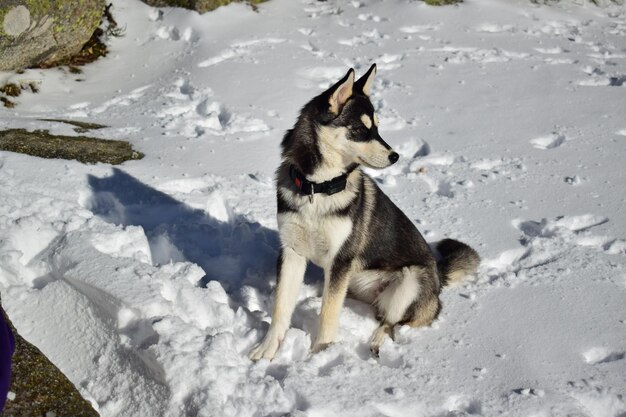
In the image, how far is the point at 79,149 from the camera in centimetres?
567

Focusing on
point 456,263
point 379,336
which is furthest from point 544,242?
point 379,336

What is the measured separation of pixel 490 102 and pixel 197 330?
17.4 feet

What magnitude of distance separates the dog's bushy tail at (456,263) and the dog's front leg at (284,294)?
1.13 meters

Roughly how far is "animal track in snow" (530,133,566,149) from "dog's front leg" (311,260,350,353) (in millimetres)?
3675

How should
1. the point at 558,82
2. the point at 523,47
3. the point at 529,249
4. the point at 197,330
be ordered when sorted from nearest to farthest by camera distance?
the point at 197,330, the point at 529,249, the point at 558,82, the point at 523,47

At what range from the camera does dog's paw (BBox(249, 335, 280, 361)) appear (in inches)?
141

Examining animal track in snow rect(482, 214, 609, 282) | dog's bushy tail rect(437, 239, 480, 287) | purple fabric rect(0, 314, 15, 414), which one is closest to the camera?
purple fabric rect(0, 314, 15, 414)

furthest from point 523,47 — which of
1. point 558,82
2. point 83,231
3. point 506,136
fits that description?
point 83,231

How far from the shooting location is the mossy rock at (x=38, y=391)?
8.92ft

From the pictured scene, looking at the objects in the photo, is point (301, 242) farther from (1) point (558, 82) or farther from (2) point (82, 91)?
(1) point (558, 82)

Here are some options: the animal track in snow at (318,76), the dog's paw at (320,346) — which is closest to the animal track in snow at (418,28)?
the animal track in snow at (318,76)

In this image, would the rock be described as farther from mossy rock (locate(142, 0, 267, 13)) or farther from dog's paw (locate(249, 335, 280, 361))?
dog's paw (locate(249, 335, 280, 361))

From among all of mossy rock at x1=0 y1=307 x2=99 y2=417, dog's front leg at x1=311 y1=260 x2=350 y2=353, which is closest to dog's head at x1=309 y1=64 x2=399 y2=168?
dog's front leg at x1=311 y1=260 x2=350 y2=353

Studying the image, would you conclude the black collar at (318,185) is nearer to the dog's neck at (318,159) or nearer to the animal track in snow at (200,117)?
the dog's neck at (318,159)
